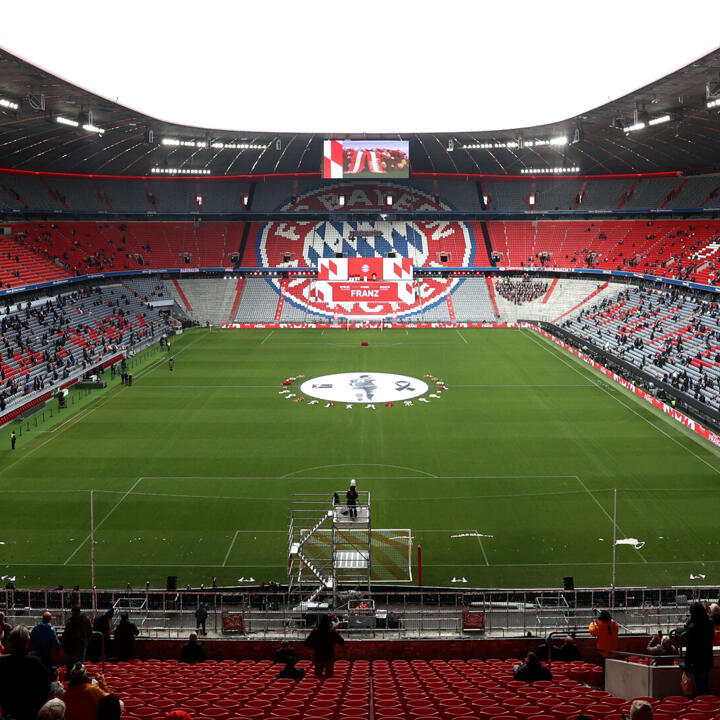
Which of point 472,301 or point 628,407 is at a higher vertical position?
point 472,301

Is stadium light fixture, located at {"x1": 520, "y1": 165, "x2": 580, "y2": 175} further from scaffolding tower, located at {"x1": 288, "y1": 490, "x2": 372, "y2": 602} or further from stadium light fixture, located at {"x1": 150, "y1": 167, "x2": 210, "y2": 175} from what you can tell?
scaffolding tower, located at {"x1": 288, "y1": 490, "x2": 372, "y2": 602}

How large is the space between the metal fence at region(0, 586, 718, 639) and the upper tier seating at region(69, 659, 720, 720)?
11.4 ft

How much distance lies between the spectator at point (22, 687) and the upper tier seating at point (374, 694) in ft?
4.61

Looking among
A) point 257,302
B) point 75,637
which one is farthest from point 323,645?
point 257,302

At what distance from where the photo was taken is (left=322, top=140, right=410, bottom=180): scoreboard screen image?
68.8 meters

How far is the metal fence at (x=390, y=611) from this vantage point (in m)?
15.4

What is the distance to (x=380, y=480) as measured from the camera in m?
26.7

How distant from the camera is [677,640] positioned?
422 inches

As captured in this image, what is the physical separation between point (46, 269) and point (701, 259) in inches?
2255

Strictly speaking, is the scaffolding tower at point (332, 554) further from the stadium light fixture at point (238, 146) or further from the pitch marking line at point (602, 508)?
the stadium light fixture at point (238, 146)

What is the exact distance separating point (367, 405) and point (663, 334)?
24.3 meters

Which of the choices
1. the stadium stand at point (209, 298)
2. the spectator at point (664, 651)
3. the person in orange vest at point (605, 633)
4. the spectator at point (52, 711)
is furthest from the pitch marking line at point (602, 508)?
the stadium stand at point (209, 298)

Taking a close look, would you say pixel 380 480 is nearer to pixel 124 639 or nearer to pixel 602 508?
pixel 602 508

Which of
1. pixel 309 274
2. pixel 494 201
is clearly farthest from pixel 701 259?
pixel 309 274
